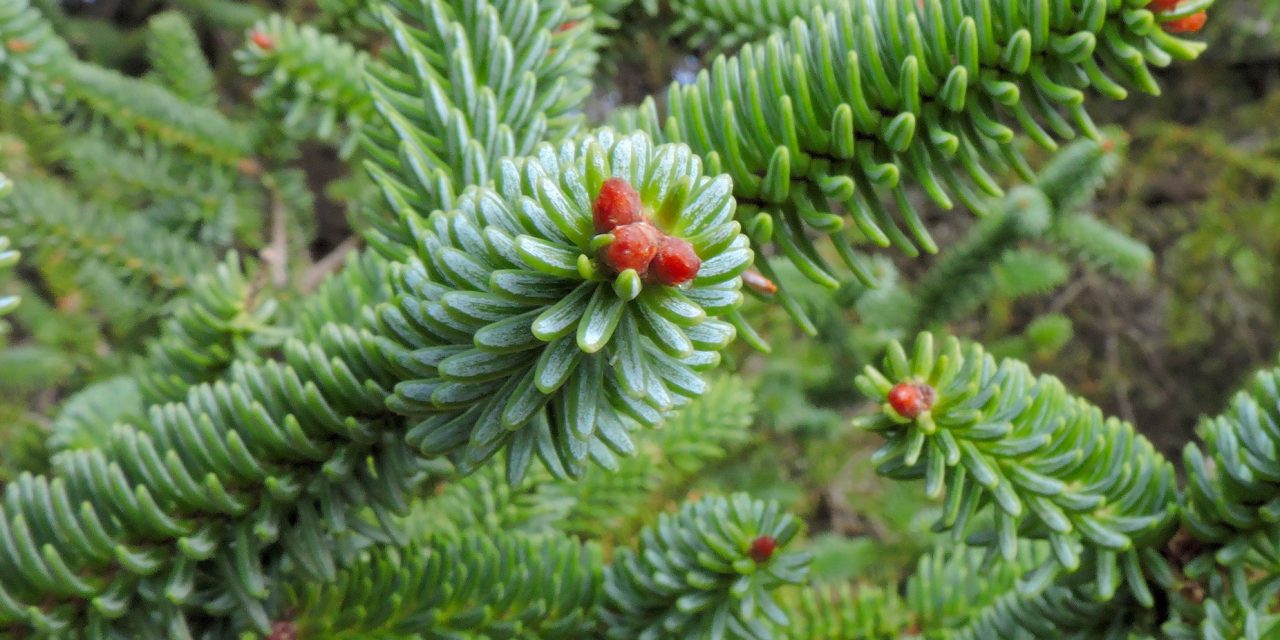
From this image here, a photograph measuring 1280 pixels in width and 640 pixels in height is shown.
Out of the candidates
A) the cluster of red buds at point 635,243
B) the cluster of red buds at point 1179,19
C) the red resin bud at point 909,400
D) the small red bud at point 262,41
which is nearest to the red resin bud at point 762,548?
the red resin bud at point 909,400

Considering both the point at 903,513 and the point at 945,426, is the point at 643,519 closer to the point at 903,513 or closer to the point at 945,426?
the point at 903,513

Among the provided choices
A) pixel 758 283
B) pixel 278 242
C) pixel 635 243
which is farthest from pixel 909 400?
pixel 278 242

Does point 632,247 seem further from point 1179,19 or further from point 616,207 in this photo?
point 1179,19

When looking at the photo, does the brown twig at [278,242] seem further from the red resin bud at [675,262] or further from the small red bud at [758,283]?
the red resin bud at [675,262]

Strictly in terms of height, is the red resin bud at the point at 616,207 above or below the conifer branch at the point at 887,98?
above

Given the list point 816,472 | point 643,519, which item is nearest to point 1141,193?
point 816,472

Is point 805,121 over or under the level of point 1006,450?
over

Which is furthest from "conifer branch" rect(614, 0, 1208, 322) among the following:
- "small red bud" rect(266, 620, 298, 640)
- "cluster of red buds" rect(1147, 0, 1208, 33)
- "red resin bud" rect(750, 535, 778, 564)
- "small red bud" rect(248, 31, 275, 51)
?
"small red bud" rect(248, 31, 275, 51)
